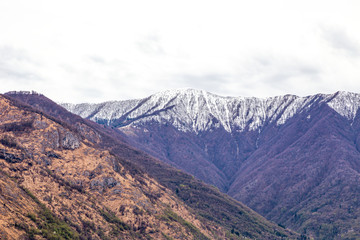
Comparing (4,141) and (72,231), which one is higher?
(4,141)

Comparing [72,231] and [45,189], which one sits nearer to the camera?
[72,231]

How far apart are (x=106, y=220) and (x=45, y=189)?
116ft

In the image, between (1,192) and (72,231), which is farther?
(72,231)

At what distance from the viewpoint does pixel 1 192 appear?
14438cm

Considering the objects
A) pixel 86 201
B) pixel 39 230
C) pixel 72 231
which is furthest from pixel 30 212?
pixel 86 201

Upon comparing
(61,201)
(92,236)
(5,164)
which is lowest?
(92,236)

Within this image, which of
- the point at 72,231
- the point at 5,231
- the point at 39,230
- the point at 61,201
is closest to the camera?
the point at 5,231

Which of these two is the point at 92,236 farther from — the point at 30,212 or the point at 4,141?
the point at 4,141

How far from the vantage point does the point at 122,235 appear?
7579 inches

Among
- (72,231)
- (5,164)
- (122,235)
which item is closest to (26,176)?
(5,164)

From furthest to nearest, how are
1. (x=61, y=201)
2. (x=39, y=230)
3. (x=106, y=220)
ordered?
(x=106, y=220) → (x=61, y=201) → (x=39, y=230)

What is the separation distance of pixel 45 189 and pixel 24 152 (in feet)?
95.9

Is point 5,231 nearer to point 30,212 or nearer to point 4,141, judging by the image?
point 30,212

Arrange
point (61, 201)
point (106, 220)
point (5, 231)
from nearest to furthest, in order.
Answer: point (5, 231), point (61, 201), point (106, 220)
